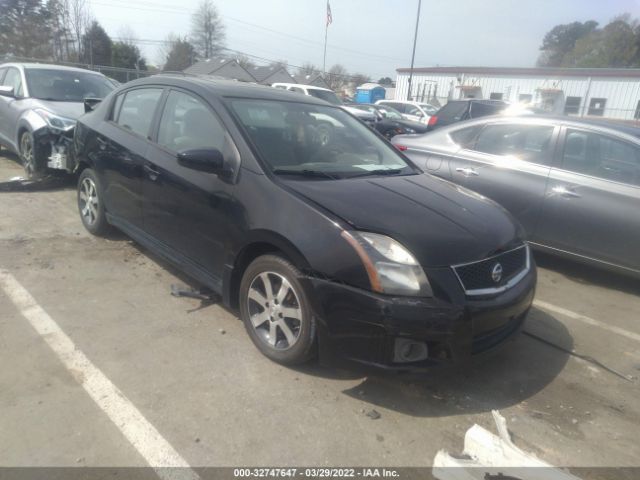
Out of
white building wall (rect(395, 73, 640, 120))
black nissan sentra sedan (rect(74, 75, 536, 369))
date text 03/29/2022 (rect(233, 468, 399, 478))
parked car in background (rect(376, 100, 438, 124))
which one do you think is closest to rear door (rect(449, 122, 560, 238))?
black nissan sentra sedan (rect(74, 75, 536, 369))

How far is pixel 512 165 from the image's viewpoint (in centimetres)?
499

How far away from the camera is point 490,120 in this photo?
5.35 meters

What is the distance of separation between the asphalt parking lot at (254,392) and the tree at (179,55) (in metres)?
64.7

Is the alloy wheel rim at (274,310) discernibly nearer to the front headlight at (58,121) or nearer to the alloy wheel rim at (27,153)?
the front headlight at (58,121)

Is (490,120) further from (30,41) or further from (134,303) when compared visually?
(30,41)

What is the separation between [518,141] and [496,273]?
2810 millimetres

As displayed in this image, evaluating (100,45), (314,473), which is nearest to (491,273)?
(314,473)

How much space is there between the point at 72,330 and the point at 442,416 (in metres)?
2.46

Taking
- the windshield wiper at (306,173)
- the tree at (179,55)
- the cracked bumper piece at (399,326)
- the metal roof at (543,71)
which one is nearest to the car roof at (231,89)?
the windshield wiper at (306,173)

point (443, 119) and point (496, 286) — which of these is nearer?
point (496, 286)

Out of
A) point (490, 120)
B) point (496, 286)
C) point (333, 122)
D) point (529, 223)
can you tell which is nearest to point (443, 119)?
point (490, 120)

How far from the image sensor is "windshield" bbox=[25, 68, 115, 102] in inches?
290

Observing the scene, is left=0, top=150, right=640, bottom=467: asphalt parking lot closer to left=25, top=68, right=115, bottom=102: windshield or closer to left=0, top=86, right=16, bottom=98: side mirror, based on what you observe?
left=0, top=86, right=16, bottom=98: side mirror

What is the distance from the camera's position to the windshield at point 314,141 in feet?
10.8
